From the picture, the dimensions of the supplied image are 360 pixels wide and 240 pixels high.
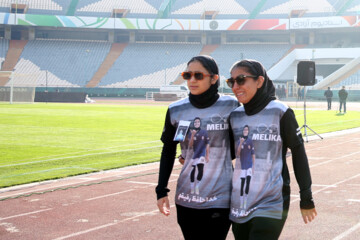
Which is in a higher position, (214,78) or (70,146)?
(214,78)

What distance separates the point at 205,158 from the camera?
391cm

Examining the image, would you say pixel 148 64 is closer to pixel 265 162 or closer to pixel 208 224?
pixel 208 224

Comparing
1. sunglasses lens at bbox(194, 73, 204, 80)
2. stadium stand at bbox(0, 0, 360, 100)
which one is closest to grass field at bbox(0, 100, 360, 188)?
sunglasses lens at bbox(194, 73, 204, 80)

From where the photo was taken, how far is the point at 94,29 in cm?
8025

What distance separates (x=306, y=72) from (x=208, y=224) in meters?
14.9

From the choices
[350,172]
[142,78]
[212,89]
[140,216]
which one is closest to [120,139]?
[350,172]

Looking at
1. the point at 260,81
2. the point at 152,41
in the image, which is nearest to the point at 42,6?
the point at 152,41

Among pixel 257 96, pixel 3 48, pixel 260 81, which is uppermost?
pixel 3 48

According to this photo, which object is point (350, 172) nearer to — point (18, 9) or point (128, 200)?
point (128, 200)

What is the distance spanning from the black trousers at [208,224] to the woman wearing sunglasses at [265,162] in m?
0.13

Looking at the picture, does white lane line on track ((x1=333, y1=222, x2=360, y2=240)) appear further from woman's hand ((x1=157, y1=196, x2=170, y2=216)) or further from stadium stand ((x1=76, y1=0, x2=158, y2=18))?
stadium stand ((x1=76, y1=0, x2=158, y2=18))

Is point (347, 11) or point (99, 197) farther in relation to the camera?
point (347, 11)

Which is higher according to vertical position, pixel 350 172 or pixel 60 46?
pixel 60 46

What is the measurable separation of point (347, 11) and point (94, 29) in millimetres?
36046
